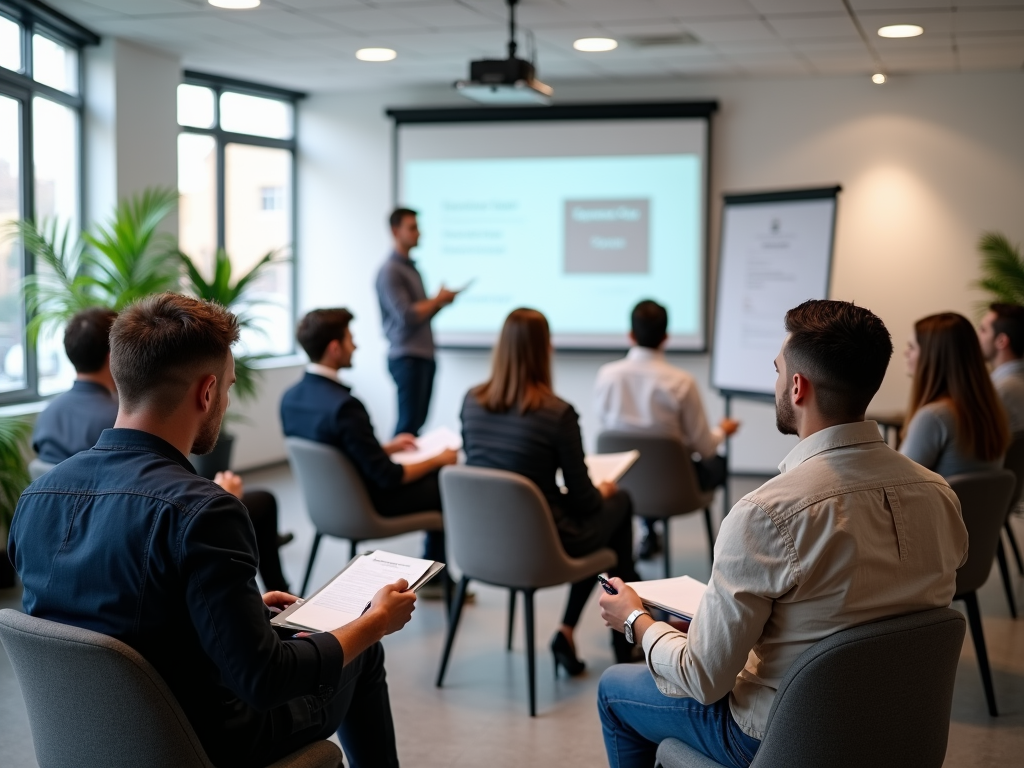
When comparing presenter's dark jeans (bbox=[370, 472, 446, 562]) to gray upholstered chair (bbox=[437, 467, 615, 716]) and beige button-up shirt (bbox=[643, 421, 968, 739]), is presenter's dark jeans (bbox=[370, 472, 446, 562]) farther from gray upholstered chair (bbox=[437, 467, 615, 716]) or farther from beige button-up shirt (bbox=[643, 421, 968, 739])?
beige button-up shirt (bbox=[643, 421, 968, 739])

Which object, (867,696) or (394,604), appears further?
(394,604)

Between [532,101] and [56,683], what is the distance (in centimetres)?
448

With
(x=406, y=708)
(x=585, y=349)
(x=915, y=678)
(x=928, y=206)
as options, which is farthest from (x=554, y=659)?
(x=928, y=206)

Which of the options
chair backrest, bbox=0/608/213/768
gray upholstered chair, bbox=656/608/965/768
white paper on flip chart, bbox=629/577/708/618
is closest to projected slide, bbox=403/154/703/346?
white paper on flip chart, bbox=629/577/708/618

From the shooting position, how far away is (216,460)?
5.75 meters

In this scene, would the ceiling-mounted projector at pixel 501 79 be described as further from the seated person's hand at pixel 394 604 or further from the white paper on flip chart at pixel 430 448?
the seated person's hand at pixel 394 604

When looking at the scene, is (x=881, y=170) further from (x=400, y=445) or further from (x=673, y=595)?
(x=673, y=595)

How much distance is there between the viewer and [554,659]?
380 cm

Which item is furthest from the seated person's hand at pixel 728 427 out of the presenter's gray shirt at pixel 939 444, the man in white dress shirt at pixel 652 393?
the presenter's gray shirt at pixel 939 444

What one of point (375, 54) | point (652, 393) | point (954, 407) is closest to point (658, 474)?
point (652, 393)

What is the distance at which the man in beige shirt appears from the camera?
1694 millimetres

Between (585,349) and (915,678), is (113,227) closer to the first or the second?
(585,349)

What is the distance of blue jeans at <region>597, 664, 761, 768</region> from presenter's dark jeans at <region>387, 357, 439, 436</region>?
13.8ft

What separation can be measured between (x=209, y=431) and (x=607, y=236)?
5.90m
